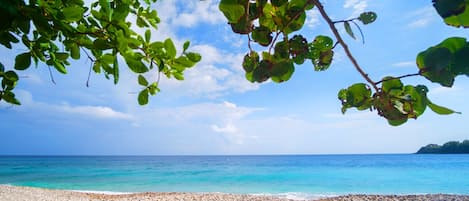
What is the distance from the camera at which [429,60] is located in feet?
1.16

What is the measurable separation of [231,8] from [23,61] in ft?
1.73

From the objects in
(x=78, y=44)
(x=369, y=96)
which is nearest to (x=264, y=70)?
(x=369, y=96)

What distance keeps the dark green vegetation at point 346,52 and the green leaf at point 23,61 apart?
50 cm

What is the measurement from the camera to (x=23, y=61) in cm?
72

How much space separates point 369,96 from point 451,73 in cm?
13

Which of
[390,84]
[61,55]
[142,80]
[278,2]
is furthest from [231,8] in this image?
[61,55]

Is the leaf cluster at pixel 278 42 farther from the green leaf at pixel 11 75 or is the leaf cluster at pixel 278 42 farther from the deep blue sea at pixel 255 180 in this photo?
the deep blue sea at pixel 255 180

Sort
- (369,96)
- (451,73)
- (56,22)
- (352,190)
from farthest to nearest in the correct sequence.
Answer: (352,190) < (56,22) < (369,96) < (451,73)

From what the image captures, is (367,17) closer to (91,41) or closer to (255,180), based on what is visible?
(91,41)

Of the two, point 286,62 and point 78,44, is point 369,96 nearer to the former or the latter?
point 286,62

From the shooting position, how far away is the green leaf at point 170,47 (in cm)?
66

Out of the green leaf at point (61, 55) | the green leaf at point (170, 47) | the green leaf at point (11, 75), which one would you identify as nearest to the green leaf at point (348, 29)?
the green leaf at point (170, 47)

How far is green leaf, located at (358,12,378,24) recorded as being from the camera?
0.46 meters

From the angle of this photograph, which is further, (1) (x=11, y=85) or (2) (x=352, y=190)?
(2) (x=352, y=190)
